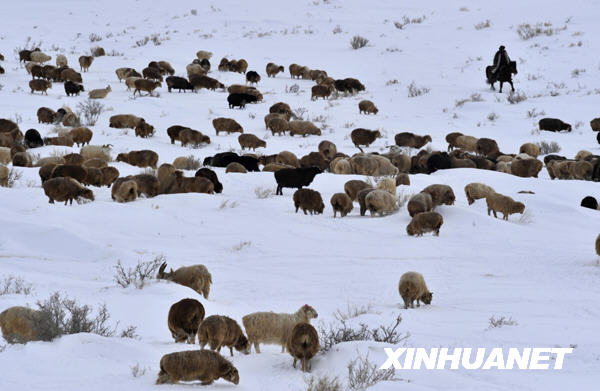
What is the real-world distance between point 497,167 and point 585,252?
24.6 ft

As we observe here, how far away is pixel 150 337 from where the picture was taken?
243 inches

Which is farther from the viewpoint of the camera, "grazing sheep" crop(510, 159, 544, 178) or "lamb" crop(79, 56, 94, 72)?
"lamb" crop(79, 56, 94, 72)

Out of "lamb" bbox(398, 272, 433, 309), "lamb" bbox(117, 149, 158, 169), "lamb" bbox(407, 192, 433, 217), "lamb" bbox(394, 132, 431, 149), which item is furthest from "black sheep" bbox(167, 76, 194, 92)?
"lamb" bbox(398, 272, 433, 309)

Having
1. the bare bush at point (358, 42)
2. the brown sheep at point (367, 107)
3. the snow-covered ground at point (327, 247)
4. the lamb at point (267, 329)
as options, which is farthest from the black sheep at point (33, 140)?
the bare bush at point (358, 42)

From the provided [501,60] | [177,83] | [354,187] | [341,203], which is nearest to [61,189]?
[341,203]

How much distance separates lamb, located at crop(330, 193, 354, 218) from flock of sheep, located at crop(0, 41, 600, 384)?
0.02 m

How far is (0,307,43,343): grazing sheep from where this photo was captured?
5.27 meters

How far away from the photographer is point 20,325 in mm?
5531

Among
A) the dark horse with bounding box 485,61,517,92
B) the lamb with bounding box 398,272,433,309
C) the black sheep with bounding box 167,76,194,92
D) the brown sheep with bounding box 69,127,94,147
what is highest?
the dark horse with bounding box 485,61,517,92

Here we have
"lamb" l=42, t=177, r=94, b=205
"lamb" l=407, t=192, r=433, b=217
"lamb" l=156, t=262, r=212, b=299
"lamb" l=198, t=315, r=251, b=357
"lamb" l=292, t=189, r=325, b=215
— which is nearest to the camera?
"lamb" l=198, t=315, r=251, b=357

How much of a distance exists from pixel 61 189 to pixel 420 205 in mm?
6032

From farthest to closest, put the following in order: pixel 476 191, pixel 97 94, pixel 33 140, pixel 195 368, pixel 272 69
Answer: pixel 272 69 < pixel 97 94 < pixel 33 140 < pixel 476 191 < pixel 195 368

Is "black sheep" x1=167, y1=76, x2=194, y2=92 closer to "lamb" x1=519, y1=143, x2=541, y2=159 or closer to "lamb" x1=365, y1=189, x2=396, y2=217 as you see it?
"lamb" x1=519, y1=143, x2=541, y2=159

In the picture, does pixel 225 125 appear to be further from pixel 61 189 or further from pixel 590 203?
pixel 590 203
